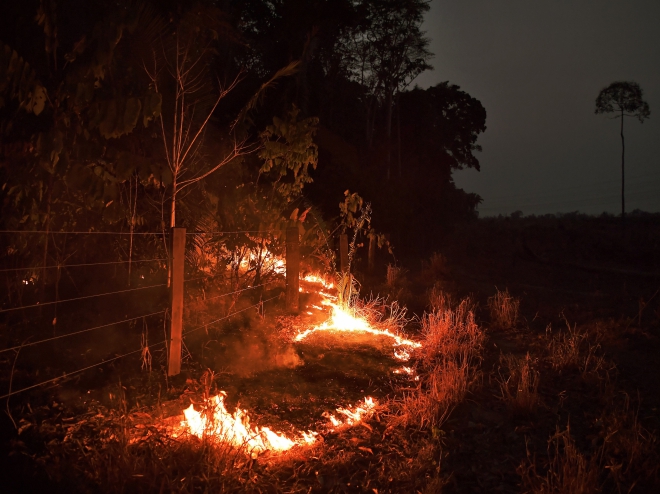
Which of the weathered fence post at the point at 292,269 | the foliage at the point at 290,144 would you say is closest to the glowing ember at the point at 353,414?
the weathered fence post at the point at 292,269

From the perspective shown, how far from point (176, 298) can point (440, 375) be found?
2654mm

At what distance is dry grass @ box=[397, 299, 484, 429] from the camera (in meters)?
4.10

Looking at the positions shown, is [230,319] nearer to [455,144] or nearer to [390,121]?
[390,121]

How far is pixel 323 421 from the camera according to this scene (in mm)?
4125

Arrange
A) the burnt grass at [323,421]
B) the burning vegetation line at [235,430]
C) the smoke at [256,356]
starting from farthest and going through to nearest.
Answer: the smoke at [256,356] → the burning vegetation line at [235,430] → the burnt grass at [323,421]

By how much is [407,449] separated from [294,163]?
443 centimetres

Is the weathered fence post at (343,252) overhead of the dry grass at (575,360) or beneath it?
overhead

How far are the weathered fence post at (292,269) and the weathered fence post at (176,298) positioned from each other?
3.01m

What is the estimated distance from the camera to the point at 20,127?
4.89m

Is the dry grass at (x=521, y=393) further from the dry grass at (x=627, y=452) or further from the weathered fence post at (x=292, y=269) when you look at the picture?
the weathered fence post at (x=292, y=269)

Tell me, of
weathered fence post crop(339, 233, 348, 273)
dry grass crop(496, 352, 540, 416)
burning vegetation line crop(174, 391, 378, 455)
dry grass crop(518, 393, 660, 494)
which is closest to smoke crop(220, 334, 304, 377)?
burning vegetation line crop(174, 391, 378, 455)

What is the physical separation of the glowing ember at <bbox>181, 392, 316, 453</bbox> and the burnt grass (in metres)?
0.11

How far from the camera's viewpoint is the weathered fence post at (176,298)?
441 cm

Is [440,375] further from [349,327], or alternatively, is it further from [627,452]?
[349,327]
